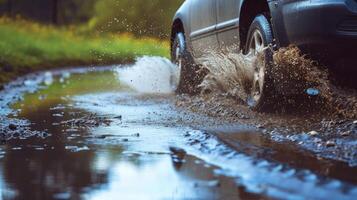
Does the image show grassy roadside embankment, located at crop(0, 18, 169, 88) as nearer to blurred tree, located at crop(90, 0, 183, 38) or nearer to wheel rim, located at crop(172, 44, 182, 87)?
blurred tree, located at crop(90, 0, 183, 38)

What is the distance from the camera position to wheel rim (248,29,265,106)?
19.1 feet

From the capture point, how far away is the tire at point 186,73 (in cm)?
810

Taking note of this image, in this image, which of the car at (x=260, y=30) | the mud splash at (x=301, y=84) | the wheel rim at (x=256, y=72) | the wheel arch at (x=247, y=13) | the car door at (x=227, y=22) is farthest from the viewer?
the car door at (x=227, y=22)

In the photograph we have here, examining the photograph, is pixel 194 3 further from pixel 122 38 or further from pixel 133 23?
pixel 133 23

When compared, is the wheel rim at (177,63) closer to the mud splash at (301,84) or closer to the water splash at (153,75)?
the water splash at (153,75)

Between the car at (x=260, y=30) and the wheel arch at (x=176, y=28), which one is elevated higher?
the wheel arch at (x=176, y=28)

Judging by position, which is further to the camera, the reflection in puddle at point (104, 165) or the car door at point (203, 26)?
the car door at point (203, 26)

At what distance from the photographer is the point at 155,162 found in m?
3.90

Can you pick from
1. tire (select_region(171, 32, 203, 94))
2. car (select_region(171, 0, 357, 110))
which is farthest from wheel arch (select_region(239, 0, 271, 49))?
tire (select_region(171, 32, 203, 94))

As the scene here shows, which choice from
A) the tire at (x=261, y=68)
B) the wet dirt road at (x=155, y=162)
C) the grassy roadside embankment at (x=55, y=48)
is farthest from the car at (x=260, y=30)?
the grassy roadside embankment at (x=55, y=48)

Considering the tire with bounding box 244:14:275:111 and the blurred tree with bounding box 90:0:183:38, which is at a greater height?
the blurred tree with bounding box 90:0:183:38

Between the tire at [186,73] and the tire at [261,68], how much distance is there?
1730mm

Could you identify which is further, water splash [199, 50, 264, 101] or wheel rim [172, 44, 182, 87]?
wheel rim [172, 44, 182, 87]

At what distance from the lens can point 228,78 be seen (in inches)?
265
